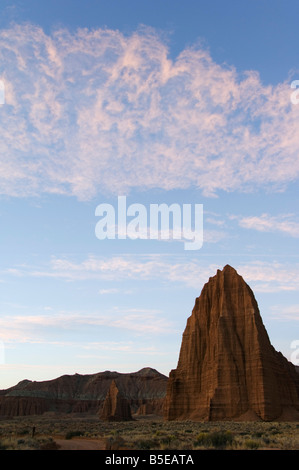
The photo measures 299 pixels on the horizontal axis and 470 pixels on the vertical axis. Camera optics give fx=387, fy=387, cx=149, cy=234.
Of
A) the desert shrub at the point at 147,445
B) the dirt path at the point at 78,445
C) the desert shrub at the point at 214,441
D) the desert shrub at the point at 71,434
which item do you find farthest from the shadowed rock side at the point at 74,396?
the desert shrub at the point at 147,445

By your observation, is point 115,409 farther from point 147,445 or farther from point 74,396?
point 74,396

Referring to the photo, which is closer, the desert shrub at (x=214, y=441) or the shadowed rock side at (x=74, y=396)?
the desert shrub at (x=214, y=441)

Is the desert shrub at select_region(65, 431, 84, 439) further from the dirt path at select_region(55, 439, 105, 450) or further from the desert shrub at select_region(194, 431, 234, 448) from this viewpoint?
the desert shrub at select_region(194, 431, 234, 448)

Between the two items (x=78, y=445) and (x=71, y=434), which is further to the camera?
(x=71, y=434)

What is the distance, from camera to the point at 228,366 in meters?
62.8

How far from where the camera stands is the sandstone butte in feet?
196

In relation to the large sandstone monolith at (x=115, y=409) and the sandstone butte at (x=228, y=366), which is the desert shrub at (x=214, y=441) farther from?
the large sandstone monolith at (x=115, y=409)

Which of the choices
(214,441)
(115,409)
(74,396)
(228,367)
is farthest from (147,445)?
(74,396)

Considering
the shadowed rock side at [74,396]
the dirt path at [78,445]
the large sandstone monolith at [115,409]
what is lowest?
the shadowed rock side at [74,396]

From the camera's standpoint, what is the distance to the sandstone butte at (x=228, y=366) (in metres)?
59.7
